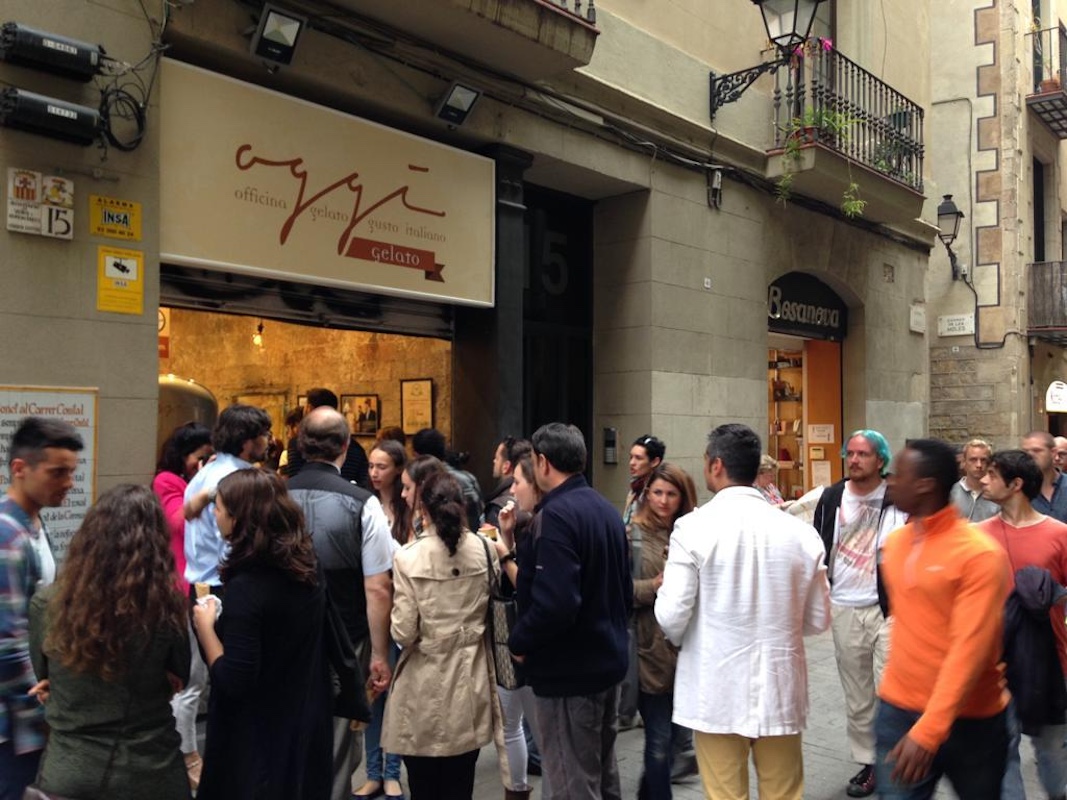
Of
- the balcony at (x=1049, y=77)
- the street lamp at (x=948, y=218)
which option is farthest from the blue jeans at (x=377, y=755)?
the balcony at (x=1049, y=77)

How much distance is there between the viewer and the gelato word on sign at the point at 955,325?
19.5 m

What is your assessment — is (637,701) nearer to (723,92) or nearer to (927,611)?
(927,611)

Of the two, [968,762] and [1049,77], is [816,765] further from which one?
[1049,77]

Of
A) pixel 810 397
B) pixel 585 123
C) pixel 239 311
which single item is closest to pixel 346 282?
pixel 239 311

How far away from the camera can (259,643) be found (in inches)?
123

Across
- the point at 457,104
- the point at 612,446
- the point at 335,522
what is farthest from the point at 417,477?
the point at 612,446

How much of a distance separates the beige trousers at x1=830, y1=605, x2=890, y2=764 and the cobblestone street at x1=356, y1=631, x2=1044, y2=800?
0.80 ft

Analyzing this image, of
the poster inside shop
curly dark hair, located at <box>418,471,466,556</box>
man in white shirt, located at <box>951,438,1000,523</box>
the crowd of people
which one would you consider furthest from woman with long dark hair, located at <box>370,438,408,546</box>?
man in white shirt, located at <box>951,438,1000,523</box>

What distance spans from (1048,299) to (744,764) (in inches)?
749

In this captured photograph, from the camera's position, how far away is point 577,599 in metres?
3.74

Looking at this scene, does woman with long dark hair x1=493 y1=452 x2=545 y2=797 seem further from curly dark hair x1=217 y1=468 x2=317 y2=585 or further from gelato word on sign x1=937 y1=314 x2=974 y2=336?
gelato word on sign x1=937 y1=314 x2=974 y2=336

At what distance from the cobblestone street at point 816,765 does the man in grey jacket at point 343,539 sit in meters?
1.15

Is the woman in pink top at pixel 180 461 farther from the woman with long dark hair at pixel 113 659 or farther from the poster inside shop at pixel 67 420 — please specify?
the woman with long dark hair at pixel 113 659

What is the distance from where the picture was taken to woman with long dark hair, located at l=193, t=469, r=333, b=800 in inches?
124
